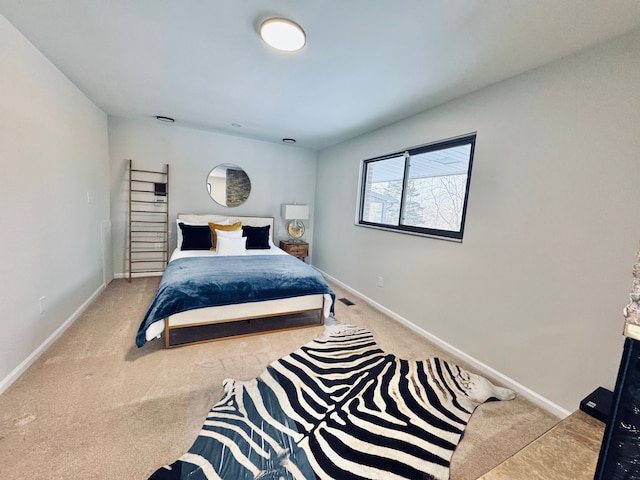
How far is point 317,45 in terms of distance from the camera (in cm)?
174

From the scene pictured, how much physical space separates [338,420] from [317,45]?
245 cm

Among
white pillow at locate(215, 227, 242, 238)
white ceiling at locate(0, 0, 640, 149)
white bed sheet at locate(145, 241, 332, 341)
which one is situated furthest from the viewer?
white pillow at locate(215, 227, 242, 238)

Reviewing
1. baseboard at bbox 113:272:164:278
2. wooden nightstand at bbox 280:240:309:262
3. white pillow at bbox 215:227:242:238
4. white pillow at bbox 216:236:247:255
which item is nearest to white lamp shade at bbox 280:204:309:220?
wooden nightstand at bbox 280:240:309:262

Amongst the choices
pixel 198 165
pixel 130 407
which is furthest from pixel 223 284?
pixel 198 165

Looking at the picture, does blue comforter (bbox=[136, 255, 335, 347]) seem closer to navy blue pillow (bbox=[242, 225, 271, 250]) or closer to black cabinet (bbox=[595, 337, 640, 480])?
navy blue pillow (bbox=[242, 225, 271, 250])

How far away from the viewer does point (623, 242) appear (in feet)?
4.78

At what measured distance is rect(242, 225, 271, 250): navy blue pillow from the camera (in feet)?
12.9

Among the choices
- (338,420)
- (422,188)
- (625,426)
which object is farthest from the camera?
(422,188)

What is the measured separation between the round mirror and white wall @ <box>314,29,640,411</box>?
9.88ft

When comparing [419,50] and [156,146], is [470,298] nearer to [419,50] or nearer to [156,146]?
[419,50]

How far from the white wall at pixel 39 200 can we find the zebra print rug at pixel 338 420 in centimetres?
153

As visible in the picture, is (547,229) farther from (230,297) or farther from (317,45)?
(230,297)

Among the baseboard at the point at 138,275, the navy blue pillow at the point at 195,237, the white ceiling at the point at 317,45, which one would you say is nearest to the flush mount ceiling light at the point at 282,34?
the white ceiling at the point at 317,45

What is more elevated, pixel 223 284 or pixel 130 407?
pixel 223 284
